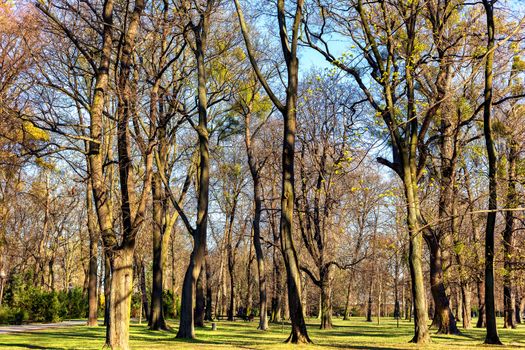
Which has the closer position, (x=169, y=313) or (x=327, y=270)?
(x=327, y=270)

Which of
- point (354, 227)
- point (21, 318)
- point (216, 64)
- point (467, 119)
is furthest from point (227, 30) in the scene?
point (354, 227)

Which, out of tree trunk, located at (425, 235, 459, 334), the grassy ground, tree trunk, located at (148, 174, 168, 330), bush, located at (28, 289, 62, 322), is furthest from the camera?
bush, located at (28, 289, 62, 322)

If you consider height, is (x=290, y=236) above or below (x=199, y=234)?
below

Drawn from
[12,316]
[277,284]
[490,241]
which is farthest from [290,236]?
[277,284]

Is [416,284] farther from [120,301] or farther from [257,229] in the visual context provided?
[257,229]

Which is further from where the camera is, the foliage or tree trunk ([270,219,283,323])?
tree trunk ([270,219,283,323])

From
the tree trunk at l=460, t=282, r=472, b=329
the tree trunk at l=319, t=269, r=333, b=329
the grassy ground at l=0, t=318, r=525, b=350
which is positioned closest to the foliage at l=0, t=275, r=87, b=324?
the grassy ground at l=0, t=318, r=525, b=350

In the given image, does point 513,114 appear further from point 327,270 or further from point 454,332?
point 327,270

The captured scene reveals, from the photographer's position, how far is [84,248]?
4319cm

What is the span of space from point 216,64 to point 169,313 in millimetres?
26588

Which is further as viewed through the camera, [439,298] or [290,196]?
[439,298]

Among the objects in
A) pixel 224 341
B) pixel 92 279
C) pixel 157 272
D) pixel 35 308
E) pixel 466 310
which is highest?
pixel 157 272

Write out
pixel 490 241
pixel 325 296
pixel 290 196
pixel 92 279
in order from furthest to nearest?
pixel 325 296 < pixel 92 279 < pixel 490 241 < pixel 290 196

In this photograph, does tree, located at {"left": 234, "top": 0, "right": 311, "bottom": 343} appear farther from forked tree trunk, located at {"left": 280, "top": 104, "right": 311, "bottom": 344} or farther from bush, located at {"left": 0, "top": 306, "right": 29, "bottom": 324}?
bush, located at {"left": 0, "top": 306, "right": 29, "bottom": 324}
